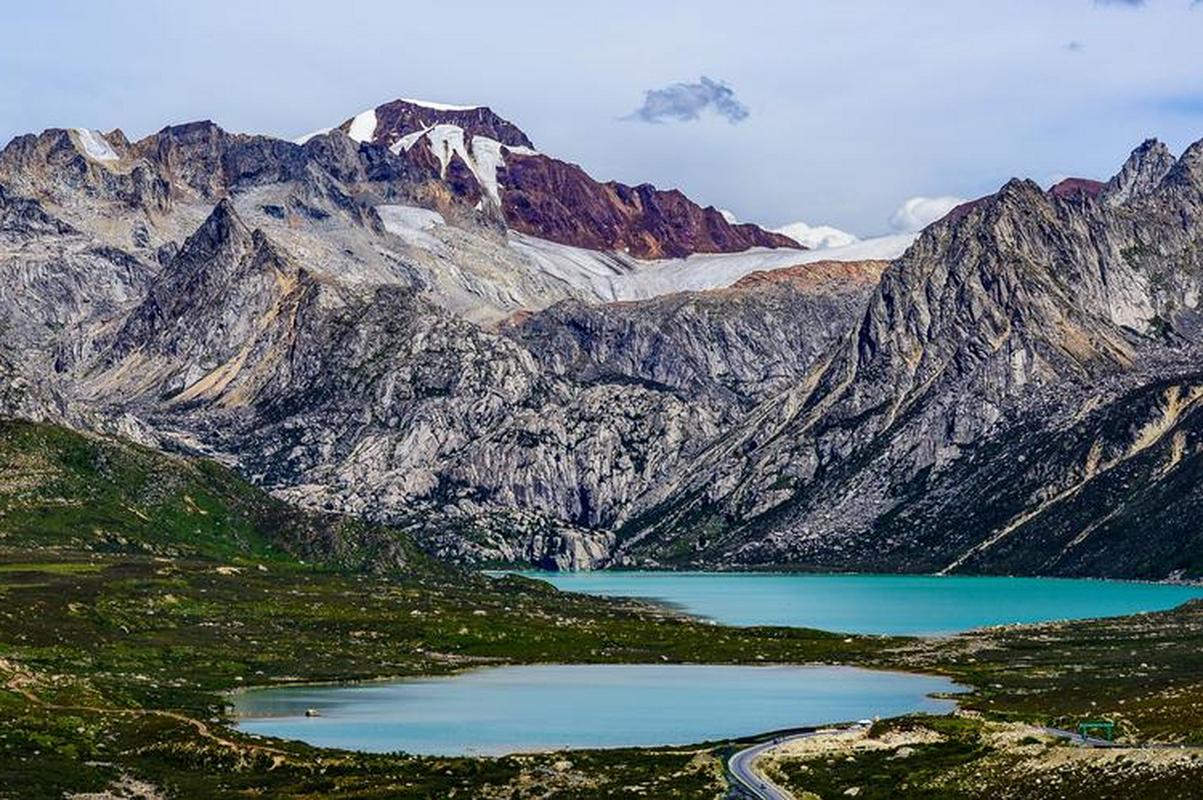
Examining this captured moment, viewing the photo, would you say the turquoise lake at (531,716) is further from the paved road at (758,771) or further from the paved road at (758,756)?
the paved road at (758,756)

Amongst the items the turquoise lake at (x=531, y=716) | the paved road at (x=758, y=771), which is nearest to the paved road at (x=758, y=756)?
the paved road at (x=758, y=771)

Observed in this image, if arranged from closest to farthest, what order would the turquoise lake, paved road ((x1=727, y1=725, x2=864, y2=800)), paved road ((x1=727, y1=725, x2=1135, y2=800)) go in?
paved road ((x1=727, y1=725, x2=864, y2=800)), paved road ((x1=727, y1=725, x2=1135, y2=800)), the turquoise lake

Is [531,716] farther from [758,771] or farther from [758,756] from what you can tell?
[758,771]

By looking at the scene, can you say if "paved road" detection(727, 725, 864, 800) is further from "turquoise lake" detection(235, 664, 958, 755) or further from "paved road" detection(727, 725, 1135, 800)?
"turquoise lake" detection(235, 664, 958, 755)

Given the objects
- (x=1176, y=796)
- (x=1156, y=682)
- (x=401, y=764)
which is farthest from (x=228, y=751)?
(x=1156, y=682)

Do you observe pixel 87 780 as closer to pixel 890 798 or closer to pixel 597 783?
pixel 597 783

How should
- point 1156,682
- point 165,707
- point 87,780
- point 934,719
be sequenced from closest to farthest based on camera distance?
1. point 87,780
2. point 934,719
3. point 165,707
4. point 1156,682

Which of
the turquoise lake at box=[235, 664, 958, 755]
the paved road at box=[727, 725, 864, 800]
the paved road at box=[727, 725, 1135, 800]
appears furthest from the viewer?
the turquoise lake at box=[235, 664, 958, 755]

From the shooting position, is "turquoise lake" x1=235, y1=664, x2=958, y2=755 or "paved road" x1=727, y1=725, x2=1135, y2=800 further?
"turquoise lake" x1=235, y1=664, x2=958, y2=755

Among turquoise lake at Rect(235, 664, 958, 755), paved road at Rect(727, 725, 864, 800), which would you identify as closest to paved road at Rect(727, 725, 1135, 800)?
paved road at Rect(727, 725, 864, 800)
